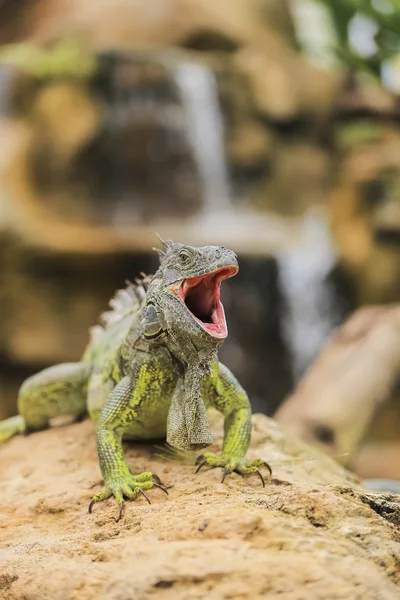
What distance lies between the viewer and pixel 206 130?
1427cm

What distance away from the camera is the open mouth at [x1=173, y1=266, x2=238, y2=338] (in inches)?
128

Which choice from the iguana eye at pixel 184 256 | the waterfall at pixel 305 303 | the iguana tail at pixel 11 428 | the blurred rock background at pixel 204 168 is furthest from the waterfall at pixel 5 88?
the iguana eye at pixel 184 256

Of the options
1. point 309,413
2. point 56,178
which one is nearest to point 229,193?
point 56,178

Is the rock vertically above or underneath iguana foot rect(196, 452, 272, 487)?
underneath

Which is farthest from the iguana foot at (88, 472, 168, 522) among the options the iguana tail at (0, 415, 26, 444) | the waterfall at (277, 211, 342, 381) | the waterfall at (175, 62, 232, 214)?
the waterfall at (175, 62, 232, 214)

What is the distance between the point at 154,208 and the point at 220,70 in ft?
11.7

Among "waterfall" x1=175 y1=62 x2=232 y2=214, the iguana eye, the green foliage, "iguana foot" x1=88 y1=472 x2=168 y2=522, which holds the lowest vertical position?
"iguana foot" x1=88 y1=472 x2=168 y2=522

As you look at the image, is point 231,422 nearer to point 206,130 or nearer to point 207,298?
point 207,298

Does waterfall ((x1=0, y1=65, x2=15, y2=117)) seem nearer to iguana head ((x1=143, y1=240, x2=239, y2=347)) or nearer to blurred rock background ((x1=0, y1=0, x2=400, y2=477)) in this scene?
blurred rock background ((x1=0, y1=0, x2=400, y2=477))

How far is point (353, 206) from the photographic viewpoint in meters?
13.8

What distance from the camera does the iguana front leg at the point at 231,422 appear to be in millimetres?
3586

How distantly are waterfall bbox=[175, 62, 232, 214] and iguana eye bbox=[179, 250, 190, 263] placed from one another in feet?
35.4

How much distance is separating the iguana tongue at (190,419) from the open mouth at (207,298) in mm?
267

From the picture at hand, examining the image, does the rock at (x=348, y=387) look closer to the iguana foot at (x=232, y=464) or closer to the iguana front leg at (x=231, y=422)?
the iguana front leg at (x=231, y=422)
